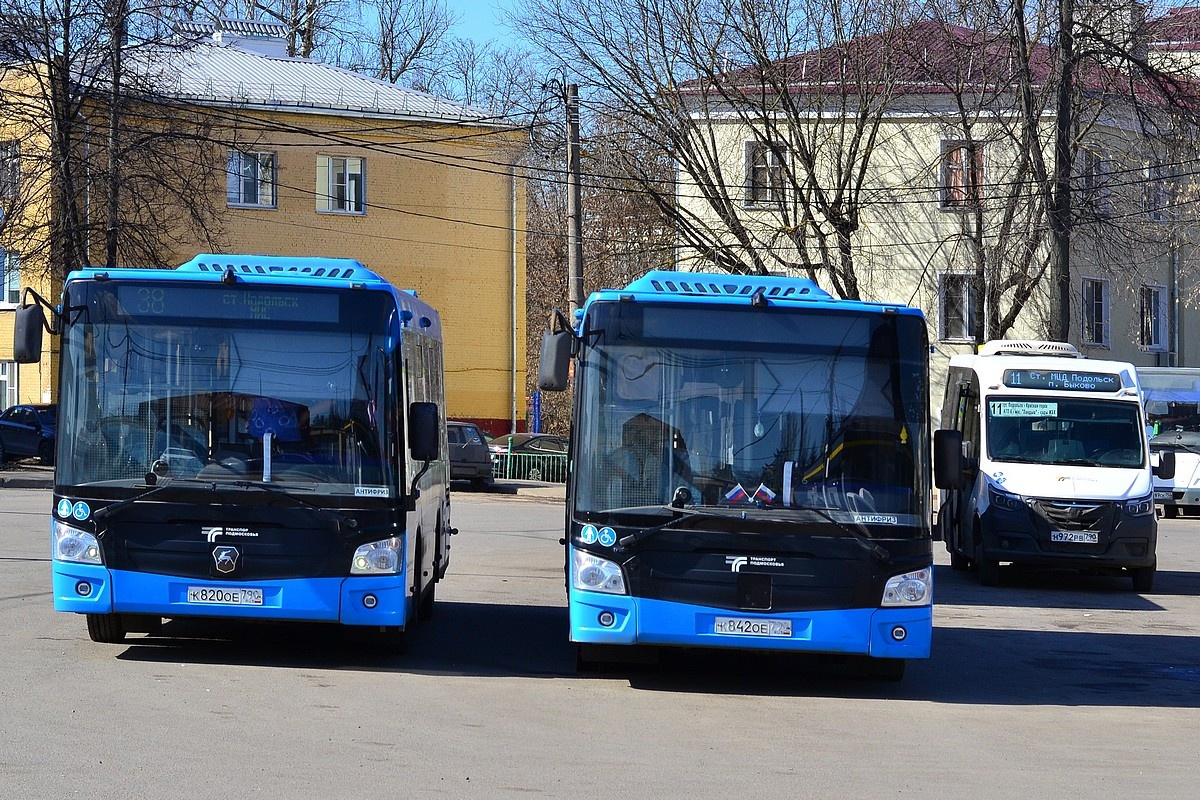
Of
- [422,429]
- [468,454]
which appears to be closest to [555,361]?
[422,429]

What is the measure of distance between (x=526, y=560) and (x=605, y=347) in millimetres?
9511

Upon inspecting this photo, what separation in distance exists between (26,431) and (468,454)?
10751 mm

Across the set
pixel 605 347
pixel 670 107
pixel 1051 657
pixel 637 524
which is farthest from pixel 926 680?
pixel 670 107

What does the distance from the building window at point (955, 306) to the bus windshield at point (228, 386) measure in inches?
1219

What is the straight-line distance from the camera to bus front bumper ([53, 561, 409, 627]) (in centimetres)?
1016

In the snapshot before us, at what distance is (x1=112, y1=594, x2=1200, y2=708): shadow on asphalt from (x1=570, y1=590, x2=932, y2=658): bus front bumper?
58 cm

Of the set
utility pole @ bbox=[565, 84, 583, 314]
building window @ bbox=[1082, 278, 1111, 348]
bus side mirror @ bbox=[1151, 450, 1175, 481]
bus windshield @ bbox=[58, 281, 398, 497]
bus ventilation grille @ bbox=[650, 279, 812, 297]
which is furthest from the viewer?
building window @ bbox=[1082, 278, 1111, 348]

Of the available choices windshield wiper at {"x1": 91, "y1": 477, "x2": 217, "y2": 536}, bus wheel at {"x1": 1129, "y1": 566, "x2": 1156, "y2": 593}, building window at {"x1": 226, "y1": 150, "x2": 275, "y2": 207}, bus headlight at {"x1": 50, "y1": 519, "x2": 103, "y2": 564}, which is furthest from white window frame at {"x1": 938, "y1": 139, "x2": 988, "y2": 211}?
bus headlight at {"x1": 50, "y1": 519, "x2": 103, "y2": 564}

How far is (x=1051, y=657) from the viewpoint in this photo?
12.8m

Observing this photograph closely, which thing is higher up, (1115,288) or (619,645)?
(1115,288)

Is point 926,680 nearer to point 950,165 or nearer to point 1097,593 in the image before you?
point 1097,593

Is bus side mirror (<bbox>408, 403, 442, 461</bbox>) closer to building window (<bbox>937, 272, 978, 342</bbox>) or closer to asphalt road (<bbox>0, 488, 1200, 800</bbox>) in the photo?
asphalt road (<bbox>0, 488, 1200, 800</bbox>)

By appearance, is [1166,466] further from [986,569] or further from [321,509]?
[321,509]

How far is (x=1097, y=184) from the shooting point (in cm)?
3562
